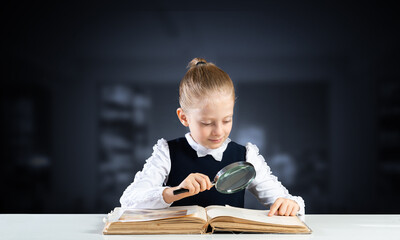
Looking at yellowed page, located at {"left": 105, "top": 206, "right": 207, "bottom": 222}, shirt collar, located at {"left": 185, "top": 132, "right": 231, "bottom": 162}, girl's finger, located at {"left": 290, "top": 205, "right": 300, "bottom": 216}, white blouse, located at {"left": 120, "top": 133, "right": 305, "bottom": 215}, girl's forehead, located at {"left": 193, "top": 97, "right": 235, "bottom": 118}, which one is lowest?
girl's finger, located at {"left": 290, "top": 205, "right": 300, "bottom": 216}

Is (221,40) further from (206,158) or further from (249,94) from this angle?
(206,158)

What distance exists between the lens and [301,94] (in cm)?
430

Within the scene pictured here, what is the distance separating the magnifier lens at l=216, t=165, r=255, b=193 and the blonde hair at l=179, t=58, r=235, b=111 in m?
0.34

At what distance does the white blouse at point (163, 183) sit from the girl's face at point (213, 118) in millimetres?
190

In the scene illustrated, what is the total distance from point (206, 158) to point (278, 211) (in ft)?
1.53

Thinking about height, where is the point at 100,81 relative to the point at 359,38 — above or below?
below

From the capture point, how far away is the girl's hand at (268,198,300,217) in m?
1.36

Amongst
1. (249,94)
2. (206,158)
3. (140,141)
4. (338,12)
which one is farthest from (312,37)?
(206,158)

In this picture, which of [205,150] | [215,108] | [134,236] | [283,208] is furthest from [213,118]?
[134,236]

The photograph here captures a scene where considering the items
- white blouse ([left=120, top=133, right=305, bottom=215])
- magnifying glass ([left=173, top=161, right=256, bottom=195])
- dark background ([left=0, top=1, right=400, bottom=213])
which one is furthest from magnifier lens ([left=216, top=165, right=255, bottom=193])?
dark background ([left=0, top=1, right=400, bottom=213])

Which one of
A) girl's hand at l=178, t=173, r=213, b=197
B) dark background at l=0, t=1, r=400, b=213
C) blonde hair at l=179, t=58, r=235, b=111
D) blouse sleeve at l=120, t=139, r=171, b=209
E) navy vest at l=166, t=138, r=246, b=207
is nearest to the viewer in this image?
girl's hand at l=178, t=173, r=213, b=197

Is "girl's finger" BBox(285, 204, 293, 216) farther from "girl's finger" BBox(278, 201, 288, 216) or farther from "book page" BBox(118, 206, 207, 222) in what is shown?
"book page" BBox(118, 206, 207, 222)

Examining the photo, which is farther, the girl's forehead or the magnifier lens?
the girl's forehead

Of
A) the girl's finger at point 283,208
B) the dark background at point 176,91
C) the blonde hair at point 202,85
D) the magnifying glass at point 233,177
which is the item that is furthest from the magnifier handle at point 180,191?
the dark background at point 176,91
